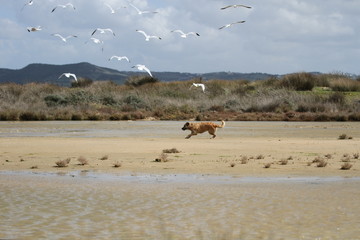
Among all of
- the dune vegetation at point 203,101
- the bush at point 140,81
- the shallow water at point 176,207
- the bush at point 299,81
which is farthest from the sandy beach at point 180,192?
the bush at point 140,81

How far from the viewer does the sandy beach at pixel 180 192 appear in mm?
10594

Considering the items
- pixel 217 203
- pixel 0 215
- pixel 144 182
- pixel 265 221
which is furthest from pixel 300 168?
pixel 0 215

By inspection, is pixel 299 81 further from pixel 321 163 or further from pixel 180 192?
pixel 180 192

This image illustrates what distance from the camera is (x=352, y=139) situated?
2819 cm

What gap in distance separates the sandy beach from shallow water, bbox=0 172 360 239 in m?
0.02

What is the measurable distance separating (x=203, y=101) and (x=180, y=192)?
40.1 meters

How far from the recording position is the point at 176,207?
492 inches

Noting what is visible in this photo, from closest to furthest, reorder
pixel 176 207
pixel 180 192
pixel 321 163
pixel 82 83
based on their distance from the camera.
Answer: pixel 176 207
pixel 180 192
pixel 321 163
pixel 82 83

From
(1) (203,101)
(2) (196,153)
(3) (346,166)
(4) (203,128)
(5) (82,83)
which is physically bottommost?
(3) (346,166)

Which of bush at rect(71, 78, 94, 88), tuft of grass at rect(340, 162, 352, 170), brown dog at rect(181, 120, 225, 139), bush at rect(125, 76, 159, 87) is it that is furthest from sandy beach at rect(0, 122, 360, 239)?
bush at rect(71, 78, 94, 88)

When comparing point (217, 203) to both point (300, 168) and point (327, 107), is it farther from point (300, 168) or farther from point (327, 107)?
point (327, 107)

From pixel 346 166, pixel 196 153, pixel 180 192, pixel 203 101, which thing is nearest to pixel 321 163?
pixel 346 166

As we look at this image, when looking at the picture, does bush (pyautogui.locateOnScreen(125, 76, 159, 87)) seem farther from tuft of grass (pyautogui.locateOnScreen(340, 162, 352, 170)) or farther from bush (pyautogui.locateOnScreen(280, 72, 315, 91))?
tuft of grass (pyautogui.locateOnScreen(340, 162, 352, 170))

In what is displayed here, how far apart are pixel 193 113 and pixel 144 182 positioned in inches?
1285
